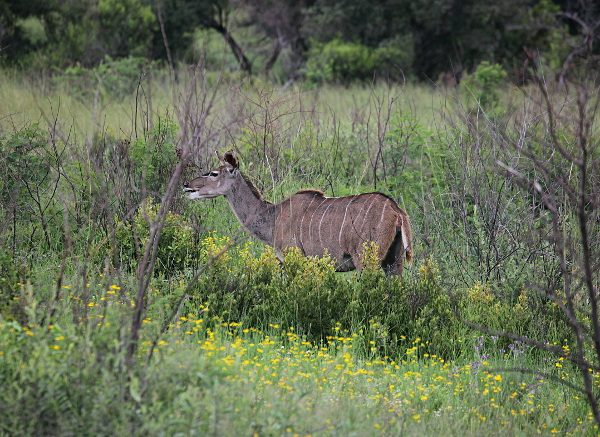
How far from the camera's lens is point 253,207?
6.75 meters

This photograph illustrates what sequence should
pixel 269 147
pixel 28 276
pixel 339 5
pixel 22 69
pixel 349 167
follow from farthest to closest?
1. pixel 339 5
2. pixel 22 69
3. pixel 349 167
4. pixel 269 147
5. pixel 28 276

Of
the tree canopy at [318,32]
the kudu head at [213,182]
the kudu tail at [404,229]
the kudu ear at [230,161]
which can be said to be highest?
the tree canopy at [318,32]

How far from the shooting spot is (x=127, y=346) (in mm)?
3209

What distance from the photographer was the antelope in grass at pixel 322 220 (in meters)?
5.82

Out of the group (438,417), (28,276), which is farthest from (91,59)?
(438,417)

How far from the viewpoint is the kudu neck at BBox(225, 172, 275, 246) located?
6.62 meters

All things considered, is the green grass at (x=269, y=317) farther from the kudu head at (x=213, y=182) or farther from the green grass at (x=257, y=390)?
the kudu head at (x=213, y=182)

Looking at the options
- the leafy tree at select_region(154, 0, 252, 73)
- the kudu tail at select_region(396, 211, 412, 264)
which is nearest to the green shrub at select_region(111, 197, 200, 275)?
the kudu tail at select_region(396, 211, 412, 264)

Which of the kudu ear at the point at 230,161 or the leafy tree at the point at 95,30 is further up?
the leafy tree at the point at 95,30

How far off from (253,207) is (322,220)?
905 millimetres

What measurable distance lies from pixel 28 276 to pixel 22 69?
12.0 m

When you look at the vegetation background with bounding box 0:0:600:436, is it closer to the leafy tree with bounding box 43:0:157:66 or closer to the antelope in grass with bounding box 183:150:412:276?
the antelope in grass with bounding box 183:150:412:276

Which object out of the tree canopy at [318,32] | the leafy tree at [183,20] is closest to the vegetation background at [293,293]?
the tree canopy at [318,32]

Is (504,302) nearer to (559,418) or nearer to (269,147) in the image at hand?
(559,418)
